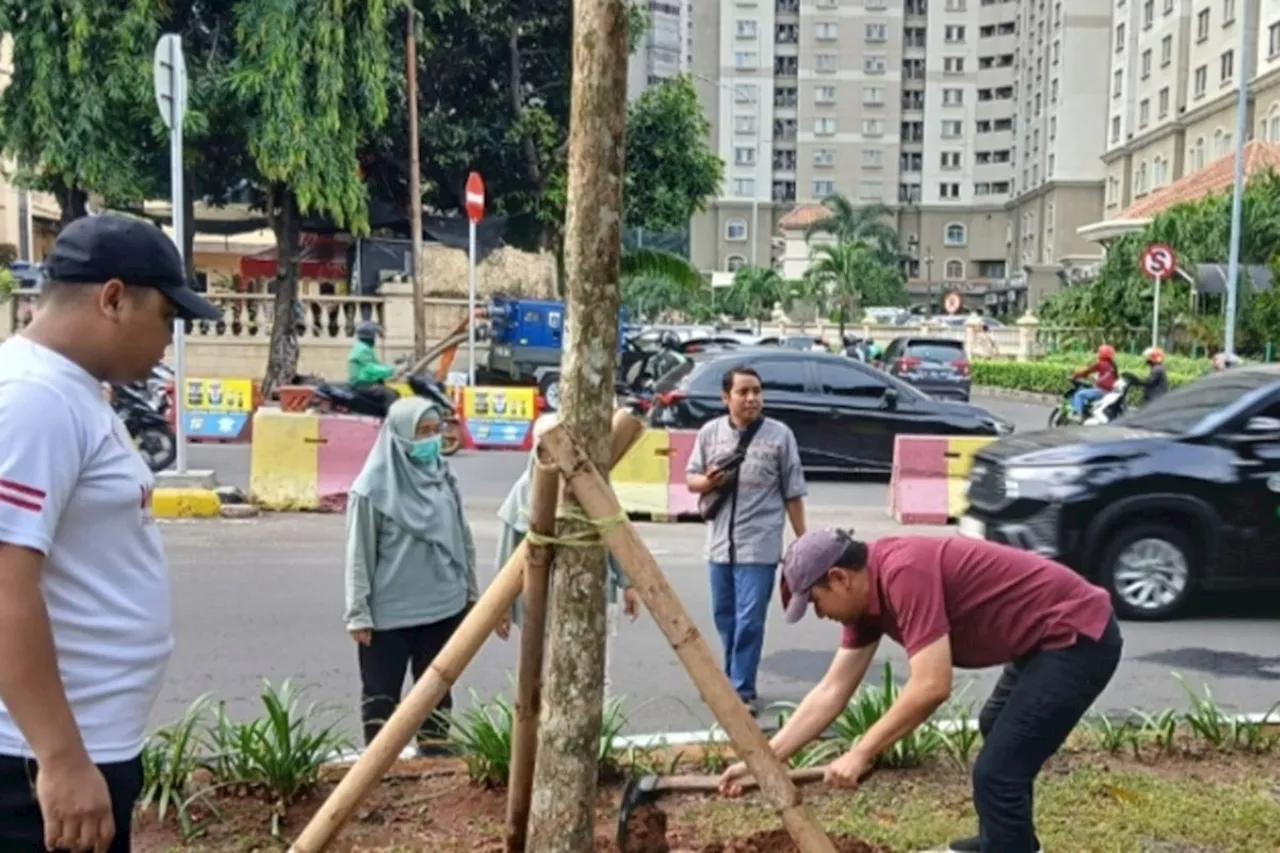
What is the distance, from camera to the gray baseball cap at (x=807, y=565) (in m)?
3.40

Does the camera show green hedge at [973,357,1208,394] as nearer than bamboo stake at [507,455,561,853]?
No

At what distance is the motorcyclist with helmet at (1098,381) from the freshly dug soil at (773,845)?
14.2 meters

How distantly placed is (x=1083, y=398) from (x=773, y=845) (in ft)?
49.0

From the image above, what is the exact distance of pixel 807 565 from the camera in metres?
3.41

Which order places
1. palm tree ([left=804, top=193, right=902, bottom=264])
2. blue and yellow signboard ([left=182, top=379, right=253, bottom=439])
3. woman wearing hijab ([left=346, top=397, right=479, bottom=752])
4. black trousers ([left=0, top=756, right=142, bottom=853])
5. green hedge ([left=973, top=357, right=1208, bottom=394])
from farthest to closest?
palm tree ([left=804, top=193, right=902, bottom=264]) < green hedge ([left=973, top=357, right=1208, bottom=394]) < blue and yellow signboard ([left=182, top=379, right=253, bottom=439]) < woman wearing hijab ([left=346, top=397, right=479, bottom=752]) < black trousers ([left=0, top=756, right=142, bottom=853])

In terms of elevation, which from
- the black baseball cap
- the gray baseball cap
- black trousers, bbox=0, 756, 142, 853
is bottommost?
black trousers, bbox=0, 756, 142, 853

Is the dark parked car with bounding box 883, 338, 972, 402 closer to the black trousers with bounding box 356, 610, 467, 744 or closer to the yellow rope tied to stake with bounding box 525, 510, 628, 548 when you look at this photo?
the black trousers with bounding box 356, 610, 467, 744

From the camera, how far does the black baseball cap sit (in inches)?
93.4

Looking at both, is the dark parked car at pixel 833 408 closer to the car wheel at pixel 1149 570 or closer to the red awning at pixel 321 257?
the car wheel at pixel 1149 570

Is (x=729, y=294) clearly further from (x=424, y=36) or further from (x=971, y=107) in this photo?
(x=424, y=36)

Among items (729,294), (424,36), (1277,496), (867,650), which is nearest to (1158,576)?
(1277,496)

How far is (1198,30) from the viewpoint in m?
53.4

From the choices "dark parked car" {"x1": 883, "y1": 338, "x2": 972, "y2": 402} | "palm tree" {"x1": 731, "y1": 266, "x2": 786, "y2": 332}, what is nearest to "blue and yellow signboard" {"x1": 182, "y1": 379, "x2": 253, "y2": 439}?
"dark parked car" {"x1": 883, "y1": 338, "x2": 972, "y2": 402}

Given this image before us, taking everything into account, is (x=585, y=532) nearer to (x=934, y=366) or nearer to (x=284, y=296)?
(x=284, y=296)
